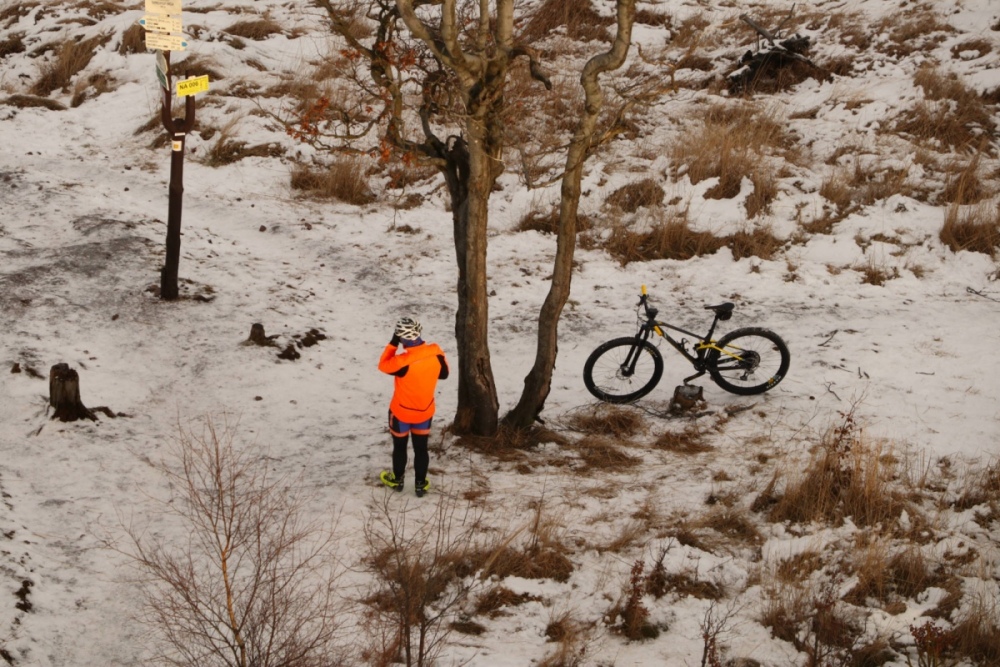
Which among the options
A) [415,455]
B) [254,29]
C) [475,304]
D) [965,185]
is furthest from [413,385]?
[254,29]

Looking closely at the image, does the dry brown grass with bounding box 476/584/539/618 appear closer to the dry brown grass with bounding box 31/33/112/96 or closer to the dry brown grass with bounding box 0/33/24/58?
the dry brown grass with bounding box 31/33/112/96

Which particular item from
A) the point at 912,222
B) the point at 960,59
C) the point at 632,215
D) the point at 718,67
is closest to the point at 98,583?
the point at 632,215

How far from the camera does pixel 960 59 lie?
14305 millimetres

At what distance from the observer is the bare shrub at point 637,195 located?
39.1ft

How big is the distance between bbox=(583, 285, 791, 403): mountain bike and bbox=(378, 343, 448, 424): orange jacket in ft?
7.71

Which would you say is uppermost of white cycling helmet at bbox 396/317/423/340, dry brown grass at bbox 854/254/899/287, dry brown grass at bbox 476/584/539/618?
dry brown grass at bbox 854/254/899/287

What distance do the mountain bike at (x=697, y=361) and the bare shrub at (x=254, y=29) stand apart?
46.0ft

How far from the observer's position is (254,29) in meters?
18.2

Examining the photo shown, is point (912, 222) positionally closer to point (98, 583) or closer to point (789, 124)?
point (789, 124)

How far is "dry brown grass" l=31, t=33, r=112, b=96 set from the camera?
1628 cm

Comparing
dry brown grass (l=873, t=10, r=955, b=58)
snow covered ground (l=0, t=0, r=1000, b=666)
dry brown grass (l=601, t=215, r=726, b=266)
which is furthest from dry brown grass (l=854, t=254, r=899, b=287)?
dry brown grass (l=873, t=10, r=955, b=58)

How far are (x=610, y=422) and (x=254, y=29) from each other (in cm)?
1511

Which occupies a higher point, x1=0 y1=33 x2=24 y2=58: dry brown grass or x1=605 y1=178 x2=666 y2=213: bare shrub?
x1=0 y1=33 x2=24 y2=58: dry brown grass

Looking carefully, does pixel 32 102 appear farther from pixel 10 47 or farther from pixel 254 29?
pixel 254 29
